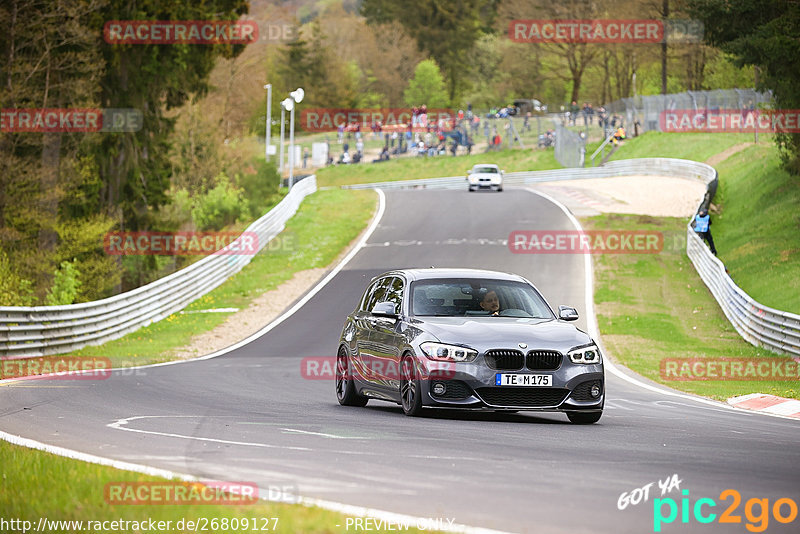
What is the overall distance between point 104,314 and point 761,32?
2027 centimetres

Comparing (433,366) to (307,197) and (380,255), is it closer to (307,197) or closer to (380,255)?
(380,255)

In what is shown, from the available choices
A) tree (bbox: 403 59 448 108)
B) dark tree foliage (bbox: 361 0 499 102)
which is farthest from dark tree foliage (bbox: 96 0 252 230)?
dark tree foliage (bbox: 361 0 499 102)

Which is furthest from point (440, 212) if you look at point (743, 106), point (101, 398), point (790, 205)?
point (101, 398)

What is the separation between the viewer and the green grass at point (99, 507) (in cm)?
595

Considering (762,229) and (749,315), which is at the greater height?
(762,229)

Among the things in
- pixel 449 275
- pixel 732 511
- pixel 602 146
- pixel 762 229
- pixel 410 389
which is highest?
pixel 602 146

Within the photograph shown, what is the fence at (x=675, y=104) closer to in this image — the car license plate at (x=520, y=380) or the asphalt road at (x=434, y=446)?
the asphalt road at (x=434, y=446)

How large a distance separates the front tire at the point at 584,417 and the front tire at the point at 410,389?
1.59 m

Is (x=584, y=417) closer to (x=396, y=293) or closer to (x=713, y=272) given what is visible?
(x=396, y=293)

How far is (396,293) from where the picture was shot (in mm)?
13406

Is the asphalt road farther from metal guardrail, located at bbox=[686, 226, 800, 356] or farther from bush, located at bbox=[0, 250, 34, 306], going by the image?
bush, located at bbox=[0, 250, 34, 306]

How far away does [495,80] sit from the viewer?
138m

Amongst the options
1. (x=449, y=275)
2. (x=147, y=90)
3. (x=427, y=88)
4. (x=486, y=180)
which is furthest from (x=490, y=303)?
(x=427, y=88)

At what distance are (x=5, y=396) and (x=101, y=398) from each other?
120cm
